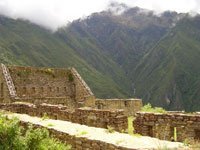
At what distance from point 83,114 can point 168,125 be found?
5.14 meters

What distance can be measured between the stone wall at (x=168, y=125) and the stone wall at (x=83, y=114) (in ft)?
2.45

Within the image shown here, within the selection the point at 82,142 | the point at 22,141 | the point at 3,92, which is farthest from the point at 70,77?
the point at 82,142

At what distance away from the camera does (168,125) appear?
15.9 metres

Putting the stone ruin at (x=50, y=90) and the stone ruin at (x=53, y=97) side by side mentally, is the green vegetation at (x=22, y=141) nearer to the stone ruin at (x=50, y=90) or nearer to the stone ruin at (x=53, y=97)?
the stone ruin at (x=53, y=97)

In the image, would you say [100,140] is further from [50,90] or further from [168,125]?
[50,90]

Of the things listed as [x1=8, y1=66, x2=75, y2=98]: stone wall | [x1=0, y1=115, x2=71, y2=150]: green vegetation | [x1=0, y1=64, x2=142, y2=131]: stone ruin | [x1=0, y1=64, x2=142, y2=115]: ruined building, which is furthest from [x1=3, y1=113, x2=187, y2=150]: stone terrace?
[x1=8, y1=66, x2=75, y2=98]: stone wall

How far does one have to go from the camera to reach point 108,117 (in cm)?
1788

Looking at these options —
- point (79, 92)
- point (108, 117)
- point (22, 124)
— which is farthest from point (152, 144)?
point (79, 92)

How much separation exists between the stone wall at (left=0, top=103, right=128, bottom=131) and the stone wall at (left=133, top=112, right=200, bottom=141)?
0.75m

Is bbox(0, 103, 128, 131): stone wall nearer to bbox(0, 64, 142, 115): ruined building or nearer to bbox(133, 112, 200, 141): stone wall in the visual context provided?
bbox(133, 112, 200, 141): stone wall

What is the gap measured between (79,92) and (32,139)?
28.0 meters

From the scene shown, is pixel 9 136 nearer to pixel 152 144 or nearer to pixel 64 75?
pixel 152 144

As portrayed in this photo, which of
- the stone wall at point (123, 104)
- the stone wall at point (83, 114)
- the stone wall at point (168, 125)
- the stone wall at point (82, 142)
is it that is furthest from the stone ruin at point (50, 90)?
the stone wall at point (82, 142)

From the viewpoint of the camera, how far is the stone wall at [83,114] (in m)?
17.4
